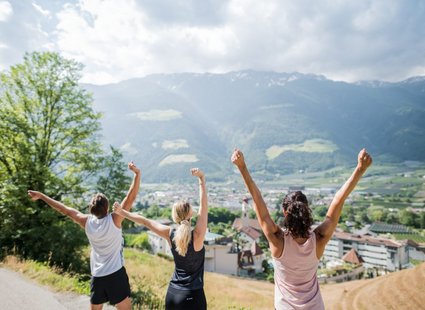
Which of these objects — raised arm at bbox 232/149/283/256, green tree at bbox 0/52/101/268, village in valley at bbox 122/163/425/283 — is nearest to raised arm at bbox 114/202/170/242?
raised arm at bbox 232/149/283/256

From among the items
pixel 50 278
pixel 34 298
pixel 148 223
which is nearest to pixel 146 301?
pixel 50 278

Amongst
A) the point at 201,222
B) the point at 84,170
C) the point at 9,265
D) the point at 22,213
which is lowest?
the point at 9,265

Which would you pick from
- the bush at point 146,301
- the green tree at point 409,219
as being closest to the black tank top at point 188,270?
the bush at point 146,301

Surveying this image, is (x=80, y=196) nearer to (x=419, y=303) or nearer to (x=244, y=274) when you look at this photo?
(x=419, y=303)

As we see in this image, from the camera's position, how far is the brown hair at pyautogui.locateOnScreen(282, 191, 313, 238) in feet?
8.32

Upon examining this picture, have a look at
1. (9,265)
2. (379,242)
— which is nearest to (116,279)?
(9,265)

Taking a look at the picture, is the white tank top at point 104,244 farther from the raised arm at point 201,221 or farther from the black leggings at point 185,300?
the raised arm at point 201,221

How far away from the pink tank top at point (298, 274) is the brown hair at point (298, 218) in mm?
66

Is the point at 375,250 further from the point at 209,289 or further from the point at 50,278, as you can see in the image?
the point at 50,278

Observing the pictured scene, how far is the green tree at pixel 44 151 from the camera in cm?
1260

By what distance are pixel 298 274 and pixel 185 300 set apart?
3.72 feet

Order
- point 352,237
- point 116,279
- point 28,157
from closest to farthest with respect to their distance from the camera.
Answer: point 116,279 → point 28,157 → point 352,237

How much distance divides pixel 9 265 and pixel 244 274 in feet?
143

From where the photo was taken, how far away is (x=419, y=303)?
9867 millimetres
